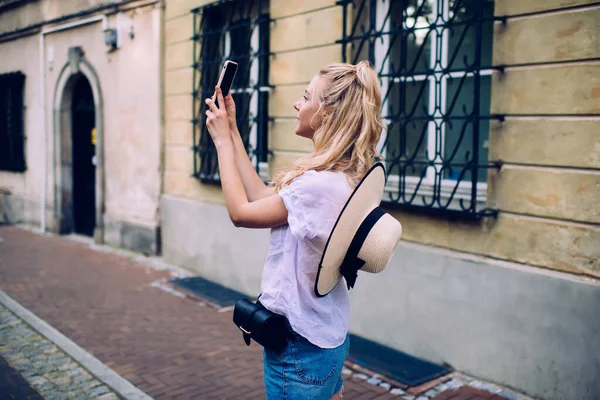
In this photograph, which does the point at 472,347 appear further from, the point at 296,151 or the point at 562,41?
the point at 296,151

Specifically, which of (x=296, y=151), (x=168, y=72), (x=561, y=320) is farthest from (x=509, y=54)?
(x=168, y=72)

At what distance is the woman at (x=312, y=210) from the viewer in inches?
75.6

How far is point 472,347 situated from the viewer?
446cm

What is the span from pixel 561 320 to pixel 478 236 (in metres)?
0.86

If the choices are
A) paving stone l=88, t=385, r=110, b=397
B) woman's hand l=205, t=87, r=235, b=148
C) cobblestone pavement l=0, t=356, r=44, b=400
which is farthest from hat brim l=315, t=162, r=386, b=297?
cobblestone pavement l=0, t=356, r=44, b=400

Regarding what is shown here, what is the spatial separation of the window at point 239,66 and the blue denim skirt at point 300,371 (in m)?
4.82

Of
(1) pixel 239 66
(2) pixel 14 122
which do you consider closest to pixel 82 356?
(1) pixel 239 66

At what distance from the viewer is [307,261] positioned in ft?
6.49

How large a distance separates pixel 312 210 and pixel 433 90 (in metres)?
3.48

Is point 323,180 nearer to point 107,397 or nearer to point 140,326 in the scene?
point 107,397

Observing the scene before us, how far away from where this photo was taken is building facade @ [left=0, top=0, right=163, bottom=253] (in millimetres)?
8852

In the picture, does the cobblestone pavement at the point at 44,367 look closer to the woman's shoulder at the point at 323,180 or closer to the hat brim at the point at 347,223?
the hat brim at the point at 347,223

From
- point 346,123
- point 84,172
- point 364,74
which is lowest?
point 84,172

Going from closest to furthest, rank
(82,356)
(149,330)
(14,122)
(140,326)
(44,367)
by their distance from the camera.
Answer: (44,367) → (82,356) → (149,330) → (140,326) → (14,122)
